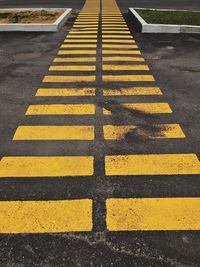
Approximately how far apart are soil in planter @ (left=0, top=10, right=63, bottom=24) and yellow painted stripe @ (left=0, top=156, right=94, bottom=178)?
12.6 m

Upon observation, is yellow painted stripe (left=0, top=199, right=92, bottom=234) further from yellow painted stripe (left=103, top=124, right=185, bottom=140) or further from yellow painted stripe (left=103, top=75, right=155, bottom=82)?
yellow painted stripe (left=103, top=75, right=155, bottom=82)

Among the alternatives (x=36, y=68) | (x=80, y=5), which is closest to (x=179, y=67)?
(x=36, y=68)

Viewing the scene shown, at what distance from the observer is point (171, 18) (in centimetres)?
1772

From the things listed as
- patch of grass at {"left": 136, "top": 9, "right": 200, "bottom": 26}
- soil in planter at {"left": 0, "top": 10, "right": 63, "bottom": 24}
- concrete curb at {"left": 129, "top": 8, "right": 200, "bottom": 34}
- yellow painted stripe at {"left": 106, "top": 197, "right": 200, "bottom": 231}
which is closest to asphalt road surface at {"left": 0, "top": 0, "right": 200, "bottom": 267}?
yellow painted stripe at {"left": 106, "top": 197, "right": 200, "bottom": 231}

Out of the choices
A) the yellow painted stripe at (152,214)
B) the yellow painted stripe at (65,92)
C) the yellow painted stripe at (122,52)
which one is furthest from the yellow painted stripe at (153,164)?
the yellow painted stripe at (122,52)

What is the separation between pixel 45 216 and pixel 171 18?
15.4 m

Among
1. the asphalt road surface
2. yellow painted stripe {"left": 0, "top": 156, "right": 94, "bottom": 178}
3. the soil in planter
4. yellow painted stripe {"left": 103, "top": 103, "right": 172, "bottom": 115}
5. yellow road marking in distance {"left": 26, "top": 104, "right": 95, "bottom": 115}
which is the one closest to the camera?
the asphalt road surface

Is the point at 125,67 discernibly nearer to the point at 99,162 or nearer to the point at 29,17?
the point at 99,162

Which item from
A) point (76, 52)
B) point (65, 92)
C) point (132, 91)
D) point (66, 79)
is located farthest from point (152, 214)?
point (76, 52)

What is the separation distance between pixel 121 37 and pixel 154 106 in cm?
785

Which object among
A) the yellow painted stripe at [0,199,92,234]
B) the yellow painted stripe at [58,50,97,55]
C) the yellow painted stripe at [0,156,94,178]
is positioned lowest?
the yellow painted stripe at [58,50,97,55]

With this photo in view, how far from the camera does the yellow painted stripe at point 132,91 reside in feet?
28.2

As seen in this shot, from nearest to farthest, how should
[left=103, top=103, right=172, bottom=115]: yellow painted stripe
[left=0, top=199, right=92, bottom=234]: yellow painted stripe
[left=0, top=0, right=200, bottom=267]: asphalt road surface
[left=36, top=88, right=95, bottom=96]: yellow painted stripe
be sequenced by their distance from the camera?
[left=0, top=0, right=200, bottom=267]: asphalt road surface → [left=0, top=199, right=92, bottom=234]: yellow painted stripe → [left=103, top=103, right=172, bottom=115]: yellow painted stripe → [left=36, top=88, right=95, bottom=96]: yellow painted stripe

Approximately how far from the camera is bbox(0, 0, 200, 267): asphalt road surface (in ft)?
13.3
